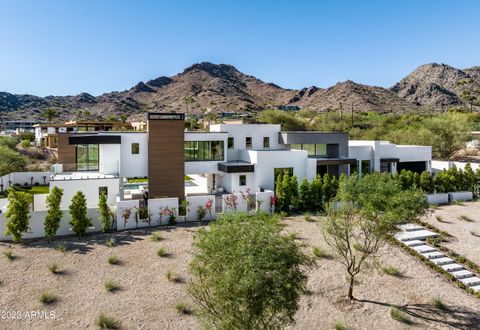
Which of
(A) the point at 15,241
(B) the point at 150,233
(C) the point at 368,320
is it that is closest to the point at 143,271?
(B) the point at 150,233

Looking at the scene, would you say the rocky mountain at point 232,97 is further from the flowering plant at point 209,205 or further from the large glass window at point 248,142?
the flowering plant at point 209,205

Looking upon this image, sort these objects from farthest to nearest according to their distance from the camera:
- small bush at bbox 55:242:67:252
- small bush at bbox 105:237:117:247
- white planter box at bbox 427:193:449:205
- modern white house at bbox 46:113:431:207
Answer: white planter box at bbox 427:193:449:205 → modern white house at bbox 46:113:431:207 → small bush at bbox 105:237:117:247 → small bush at bbox 55:242:67:252

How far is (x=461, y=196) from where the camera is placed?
26203mm

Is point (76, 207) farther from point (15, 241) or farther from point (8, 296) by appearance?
point (8, 296)

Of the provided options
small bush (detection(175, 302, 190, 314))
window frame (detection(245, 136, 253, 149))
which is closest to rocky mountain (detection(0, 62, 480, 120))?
window frame (detection(245, 136, 253, 149))

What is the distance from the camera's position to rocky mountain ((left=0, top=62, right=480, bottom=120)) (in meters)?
123

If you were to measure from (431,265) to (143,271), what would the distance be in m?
12.0

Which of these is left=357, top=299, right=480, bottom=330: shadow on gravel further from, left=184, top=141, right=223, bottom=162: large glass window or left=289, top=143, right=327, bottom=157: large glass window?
left=289, top=143, right=327, bottom=157: large glass window

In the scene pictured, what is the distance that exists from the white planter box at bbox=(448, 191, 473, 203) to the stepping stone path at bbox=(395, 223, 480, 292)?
8660mm

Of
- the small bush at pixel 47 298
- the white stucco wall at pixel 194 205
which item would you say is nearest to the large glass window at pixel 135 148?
the white stucco wall at pixel 194 205

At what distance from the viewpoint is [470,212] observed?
22719 millimetres

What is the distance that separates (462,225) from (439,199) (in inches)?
224

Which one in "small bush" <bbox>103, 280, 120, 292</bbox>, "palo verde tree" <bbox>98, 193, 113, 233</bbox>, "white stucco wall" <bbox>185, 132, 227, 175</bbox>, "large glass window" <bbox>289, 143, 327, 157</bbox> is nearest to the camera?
"small bush" <bbox>103, 280, 120, 292</bbox>

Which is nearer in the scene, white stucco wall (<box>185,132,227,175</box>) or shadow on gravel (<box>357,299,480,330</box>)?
Result: shadow on gravel (<box>357,299,480,330</box>)
